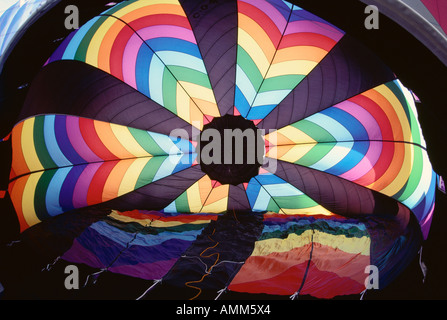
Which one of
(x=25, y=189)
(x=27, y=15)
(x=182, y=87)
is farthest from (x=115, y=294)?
(x=182, y=87)

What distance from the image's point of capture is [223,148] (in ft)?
9.05

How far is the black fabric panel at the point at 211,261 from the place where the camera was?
5.26 feet

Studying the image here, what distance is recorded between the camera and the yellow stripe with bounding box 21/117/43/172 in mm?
2369

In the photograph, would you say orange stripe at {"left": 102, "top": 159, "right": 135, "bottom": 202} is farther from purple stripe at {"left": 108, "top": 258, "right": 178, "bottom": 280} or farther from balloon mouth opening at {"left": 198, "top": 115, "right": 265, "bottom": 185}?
purple stripe at {"left": 108, "top": 258, "right": 178, "bottom": 280}

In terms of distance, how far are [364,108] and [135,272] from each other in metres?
1.90

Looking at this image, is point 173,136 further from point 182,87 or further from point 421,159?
point 421,159

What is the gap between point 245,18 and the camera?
89.6 inches

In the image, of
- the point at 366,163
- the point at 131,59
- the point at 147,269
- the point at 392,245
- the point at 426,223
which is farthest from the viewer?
the point at 366,163

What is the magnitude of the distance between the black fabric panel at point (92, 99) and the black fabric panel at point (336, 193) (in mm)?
950

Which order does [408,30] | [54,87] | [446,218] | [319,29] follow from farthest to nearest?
[54,87] → [319,29] → [446,218] → [408,30]

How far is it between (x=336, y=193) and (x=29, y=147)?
2319 millimetres

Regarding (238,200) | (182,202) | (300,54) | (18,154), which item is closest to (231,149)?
(238,200)

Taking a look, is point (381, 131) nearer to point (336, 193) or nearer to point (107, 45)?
point (336, 193)

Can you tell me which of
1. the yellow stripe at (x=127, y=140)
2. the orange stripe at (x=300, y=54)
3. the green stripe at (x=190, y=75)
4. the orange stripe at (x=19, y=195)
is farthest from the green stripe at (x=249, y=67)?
the orange stripe at (x=19, y=195)
